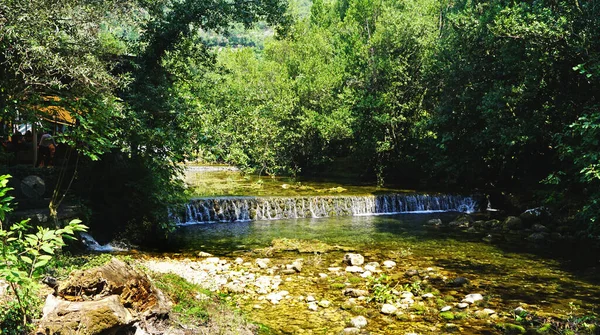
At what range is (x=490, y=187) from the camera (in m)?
26.6

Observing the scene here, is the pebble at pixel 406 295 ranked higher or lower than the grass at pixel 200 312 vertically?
lower

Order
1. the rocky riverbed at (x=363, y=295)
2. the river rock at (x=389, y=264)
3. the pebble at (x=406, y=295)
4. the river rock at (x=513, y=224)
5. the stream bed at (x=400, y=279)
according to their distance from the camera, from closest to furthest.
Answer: the rocky riverbed at (x=363, y=295) → the stream bed at (x=400, y=279) → the pebble at (x=406, y=295) → the river rock at (x=389, y=264) → the river rock at (x=513, y=224)

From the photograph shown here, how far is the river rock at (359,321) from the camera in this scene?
850 cm

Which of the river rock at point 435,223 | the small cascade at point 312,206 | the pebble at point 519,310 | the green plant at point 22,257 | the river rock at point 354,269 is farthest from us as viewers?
the small cascade at point 312,206

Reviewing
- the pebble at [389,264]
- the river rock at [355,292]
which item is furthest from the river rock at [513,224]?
the river rock at [355,292]

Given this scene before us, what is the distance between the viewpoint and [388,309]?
9281 mm

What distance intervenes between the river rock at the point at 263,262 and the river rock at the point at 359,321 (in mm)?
4214

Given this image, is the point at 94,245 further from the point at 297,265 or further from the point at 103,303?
the point at 103,303

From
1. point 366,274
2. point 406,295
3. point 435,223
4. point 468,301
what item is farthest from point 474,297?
point 435,223

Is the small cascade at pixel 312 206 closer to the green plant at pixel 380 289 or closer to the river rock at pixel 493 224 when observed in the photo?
the river rock at pixel 493 224

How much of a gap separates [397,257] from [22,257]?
37.0 feet

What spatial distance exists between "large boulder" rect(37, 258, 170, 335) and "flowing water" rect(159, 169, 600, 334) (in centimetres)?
302

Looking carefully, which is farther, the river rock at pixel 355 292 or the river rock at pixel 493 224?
the river rock at pixel 493 224

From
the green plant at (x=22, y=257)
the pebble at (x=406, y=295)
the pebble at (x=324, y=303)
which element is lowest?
the pebble at (x=406, y=295)
